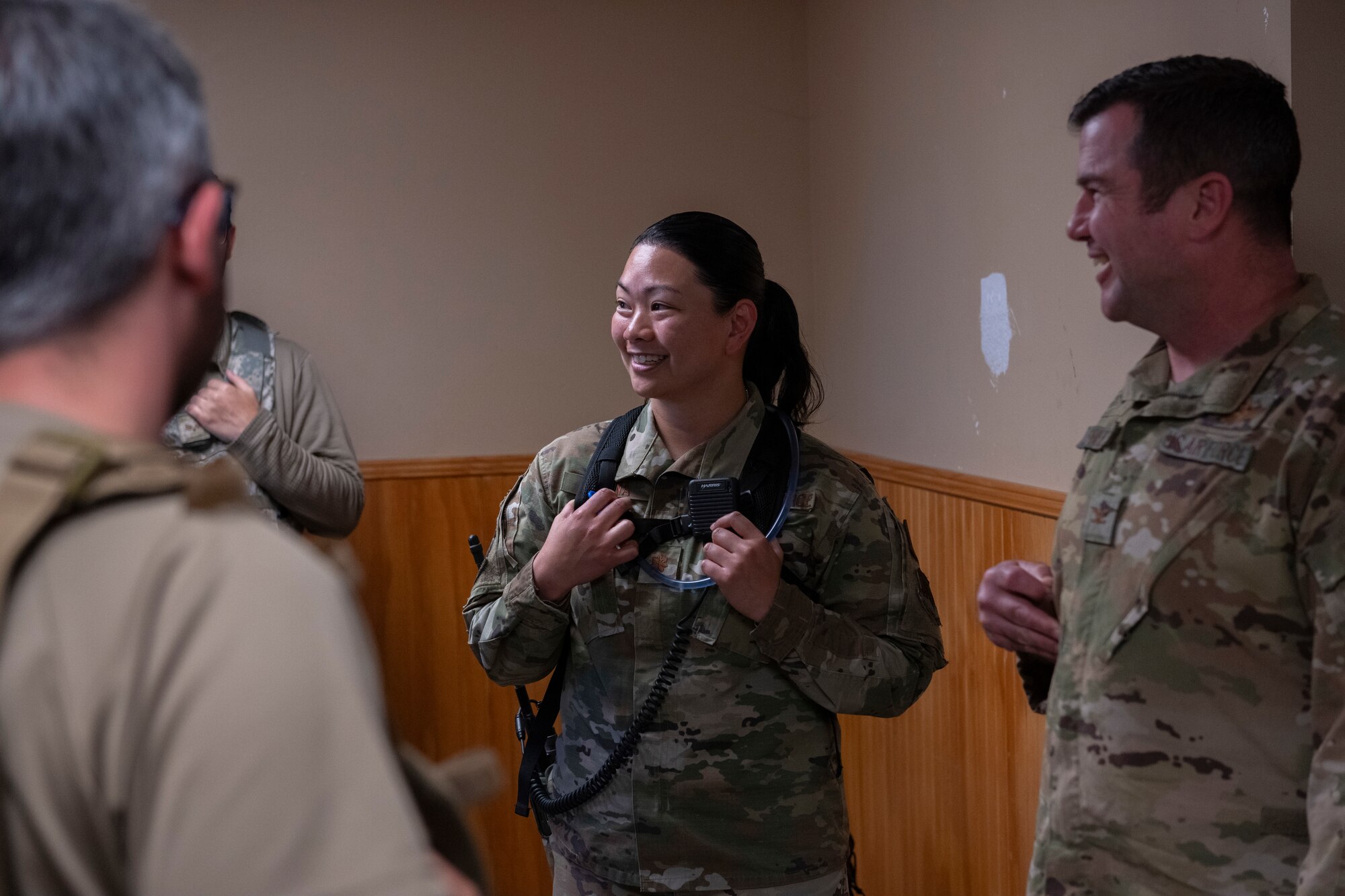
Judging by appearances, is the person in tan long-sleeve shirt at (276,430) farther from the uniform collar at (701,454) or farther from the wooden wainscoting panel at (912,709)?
the uniform collar at (701,454)

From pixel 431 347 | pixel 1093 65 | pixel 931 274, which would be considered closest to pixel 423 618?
pixel 431 347

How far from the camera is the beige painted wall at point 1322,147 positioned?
1.58 meters

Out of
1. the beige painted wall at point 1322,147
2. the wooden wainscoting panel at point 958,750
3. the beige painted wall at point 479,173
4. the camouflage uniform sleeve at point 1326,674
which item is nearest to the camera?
the camouflage uniform sleeve at point 1326,674

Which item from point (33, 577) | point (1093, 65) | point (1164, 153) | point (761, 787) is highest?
point (1093, 65)

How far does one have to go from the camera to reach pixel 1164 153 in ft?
4.37

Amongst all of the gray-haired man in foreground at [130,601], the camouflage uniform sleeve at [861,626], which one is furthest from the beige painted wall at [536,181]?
the gray-haired man in foreground at [130,601]

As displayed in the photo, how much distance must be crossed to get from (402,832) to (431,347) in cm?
294

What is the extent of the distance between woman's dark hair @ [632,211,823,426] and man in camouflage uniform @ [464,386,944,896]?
0.68 feet

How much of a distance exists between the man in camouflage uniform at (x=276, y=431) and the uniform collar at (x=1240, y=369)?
1.89 meters

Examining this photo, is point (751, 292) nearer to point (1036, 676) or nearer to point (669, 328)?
point (669, 328)

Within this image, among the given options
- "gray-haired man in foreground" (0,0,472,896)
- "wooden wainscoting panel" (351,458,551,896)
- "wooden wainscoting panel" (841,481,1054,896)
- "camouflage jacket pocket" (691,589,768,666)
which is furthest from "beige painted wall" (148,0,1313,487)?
"gray-haired man in foreground" (0,0,472,896)

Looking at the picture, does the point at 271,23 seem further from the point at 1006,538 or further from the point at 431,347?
the point at 1006,538

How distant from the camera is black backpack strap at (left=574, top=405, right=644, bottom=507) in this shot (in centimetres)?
186

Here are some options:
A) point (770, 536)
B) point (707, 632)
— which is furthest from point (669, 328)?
point (707, 632)
